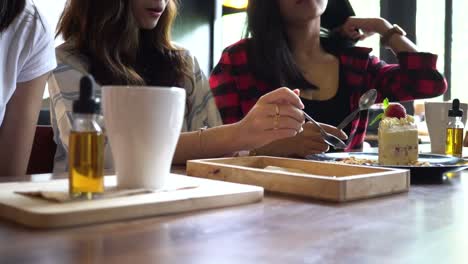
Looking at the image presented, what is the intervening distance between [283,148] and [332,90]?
762mm

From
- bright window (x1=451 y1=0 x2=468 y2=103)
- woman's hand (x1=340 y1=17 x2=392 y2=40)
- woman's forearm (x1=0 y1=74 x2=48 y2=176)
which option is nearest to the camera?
woman's forearm (x1=0 y1=74 x2=48 y2=176)

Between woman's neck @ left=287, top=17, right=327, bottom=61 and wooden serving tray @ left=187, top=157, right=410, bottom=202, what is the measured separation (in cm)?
123

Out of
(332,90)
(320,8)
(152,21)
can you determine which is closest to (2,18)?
(152,21)

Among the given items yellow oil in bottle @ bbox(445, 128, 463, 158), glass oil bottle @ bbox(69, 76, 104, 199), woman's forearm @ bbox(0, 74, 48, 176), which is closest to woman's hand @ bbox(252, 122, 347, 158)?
yellow oil in bottle @ bbox(445, 128, 463, 158)

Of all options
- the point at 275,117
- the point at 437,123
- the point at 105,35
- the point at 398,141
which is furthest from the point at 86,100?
the point at 437,123

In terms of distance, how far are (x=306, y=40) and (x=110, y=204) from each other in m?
1.65

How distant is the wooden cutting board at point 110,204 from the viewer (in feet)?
1.69

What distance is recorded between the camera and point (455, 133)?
4.45 ft

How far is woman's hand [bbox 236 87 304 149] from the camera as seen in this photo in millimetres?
968

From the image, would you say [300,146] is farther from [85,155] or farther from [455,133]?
[85,155]

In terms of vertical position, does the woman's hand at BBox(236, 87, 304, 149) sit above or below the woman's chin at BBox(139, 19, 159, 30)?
below

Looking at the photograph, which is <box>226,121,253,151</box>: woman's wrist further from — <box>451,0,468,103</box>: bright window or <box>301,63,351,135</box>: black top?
<box>451,0,468,103</box>: bright window

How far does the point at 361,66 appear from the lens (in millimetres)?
2094

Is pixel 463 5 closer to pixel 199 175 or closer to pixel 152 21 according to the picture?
pixel 152 21
